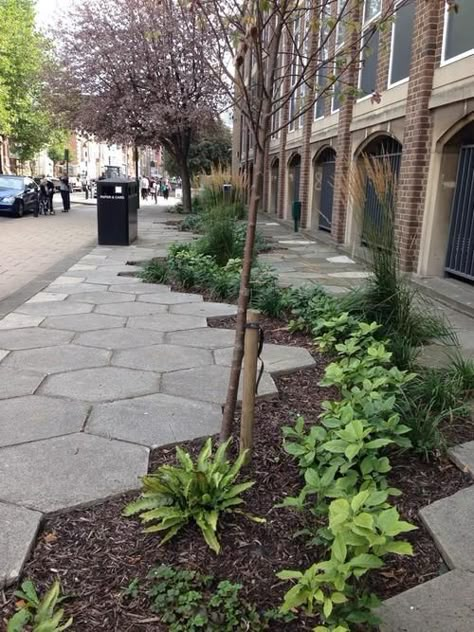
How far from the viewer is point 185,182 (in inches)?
902

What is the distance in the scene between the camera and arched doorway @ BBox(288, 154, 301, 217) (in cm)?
1755

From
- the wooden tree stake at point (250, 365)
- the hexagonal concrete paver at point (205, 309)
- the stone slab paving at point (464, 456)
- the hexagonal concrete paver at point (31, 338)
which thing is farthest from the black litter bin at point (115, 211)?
the stone slab paving at point (464, 456)

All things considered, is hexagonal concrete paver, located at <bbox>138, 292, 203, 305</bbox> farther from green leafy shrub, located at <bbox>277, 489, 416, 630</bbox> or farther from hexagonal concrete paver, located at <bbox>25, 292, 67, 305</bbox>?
green leafy shrub, located at <bbox>277, 489, 416, 630</bbox>

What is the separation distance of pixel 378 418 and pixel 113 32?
19561mm

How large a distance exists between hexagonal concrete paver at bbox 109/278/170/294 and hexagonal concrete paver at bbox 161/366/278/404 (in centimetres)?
297

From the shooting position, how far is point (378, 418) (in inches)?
104

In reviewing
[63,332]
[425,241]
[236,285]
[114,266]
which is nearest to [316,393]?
[63,332]

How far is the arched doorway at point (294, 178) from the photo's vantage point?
1755 cm

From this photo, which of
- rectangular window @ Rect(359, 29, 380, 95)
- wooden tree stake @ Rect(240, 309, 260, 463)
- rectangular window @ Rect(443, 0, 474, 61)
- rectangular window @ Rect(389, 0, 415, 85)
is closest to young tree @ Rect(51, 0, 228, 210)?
rectangular window @ Rect(359, 29, 380, 95)

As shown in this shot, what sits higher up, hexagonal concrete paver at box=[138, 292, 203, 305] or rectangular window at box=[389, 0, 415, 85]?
Result: rectangular window at box=[389, 0, 415, 85]

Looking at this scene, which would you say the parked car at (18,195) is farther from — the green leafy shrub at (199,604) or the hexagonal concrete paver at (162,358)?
the green leafy shrub at (199,604)

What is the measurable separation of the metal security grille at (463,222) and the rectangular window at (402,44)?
209 cm

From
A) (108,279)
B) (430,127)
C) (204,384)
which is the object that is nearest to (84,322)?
(204,384)

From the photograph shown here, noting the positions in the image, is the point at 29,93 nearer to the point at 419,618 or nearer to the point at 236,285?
the point at 236,285
